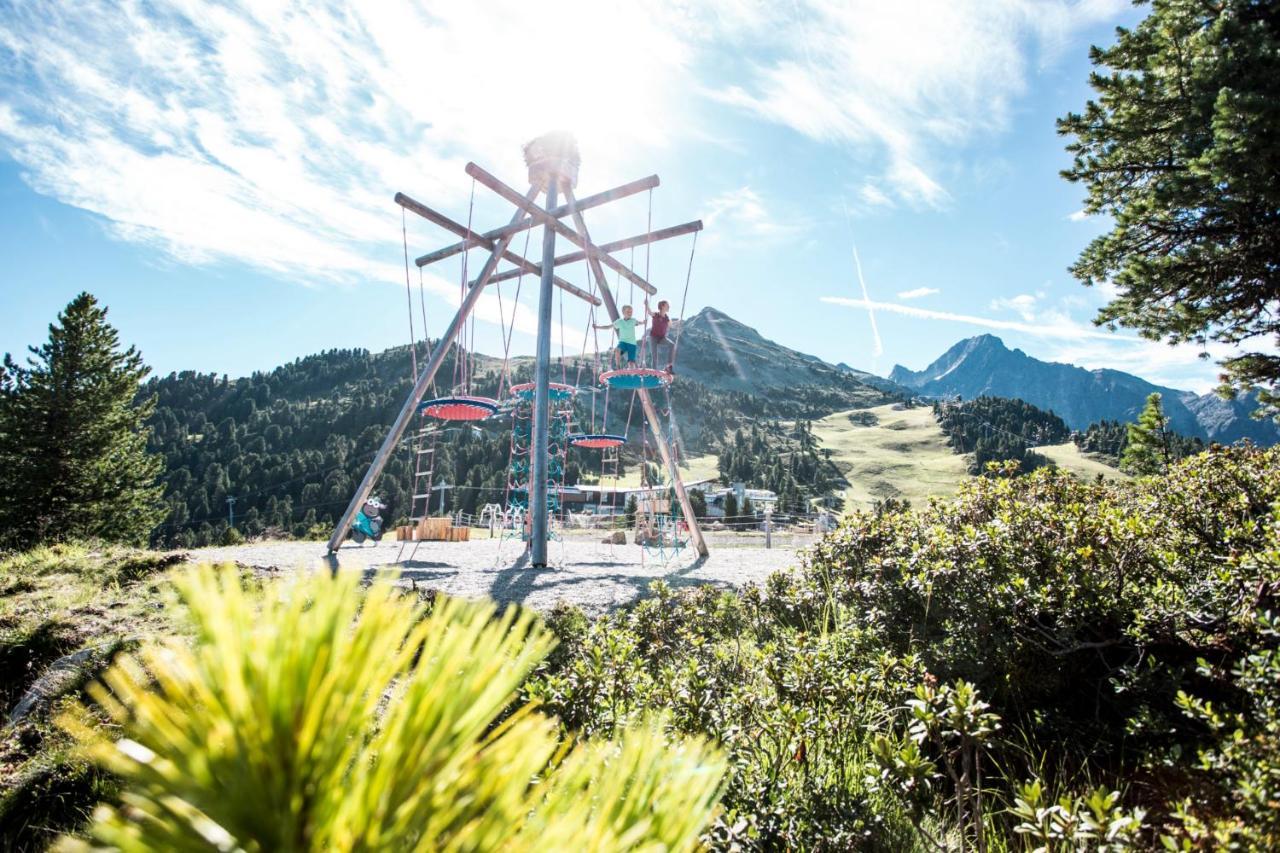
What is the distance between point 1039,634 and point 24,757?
5.46 metres

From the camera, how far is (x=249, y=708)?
44 cm

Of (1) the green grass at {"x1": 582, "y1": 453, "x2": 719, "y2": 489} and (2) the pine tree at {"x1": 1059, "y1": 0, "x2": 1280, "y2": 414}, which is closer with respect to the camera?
(2) the pine tree at {"x1": 1059, "y1": 0, "x2": 1280, "y2": 414}

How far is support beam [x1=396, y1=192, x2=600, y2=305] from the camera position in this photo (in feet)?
33.5

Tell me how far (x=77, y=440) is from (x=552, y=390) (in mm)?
22700

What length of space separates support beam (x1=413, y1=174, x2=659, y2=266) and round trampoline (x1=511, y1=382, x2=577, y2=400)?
291cm

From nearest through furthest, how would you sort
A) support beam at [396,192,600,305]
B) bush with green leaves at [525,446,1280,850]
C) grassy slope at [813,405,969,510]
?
bush with green leaves at [525,446,1280,850]
support beam at [396,192,600,305]
grassy slope at [813,405,969,510]

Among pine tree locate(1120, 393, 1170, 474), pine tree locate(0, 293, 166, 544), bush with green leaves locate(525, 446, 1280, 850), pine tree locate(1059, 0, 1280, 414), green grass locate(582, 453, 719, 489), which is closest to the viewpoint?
bush with green leaves locate(525, 446, 1280, 850)

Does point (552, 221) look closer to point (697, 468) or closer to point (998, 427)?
point (697, 468)

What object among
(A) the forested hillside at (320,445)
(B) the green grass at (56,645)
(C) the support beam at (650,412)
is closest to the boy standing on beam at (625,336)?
(C) the support beam at (650,412)

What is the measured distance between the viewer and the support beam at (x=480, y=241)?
10.2 m

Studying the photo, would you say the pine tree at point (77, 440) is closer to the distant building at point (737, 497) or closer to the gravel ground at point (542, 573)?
the gravel ground at point (542, 573)

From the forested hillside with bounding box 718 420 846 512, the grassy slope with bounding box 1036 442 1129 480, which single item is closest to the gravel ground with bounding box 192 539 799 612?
the forested hillside with bounding box 718 420 846 512

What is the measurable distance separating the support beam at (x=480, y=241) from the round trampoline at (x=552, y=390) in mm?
1953

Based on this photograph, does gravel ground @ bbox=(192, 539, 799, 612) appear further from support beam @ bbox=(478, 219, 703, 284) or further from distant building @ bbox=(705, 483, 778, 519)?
distant building @ bbox=(705, 483, 778, 519)
